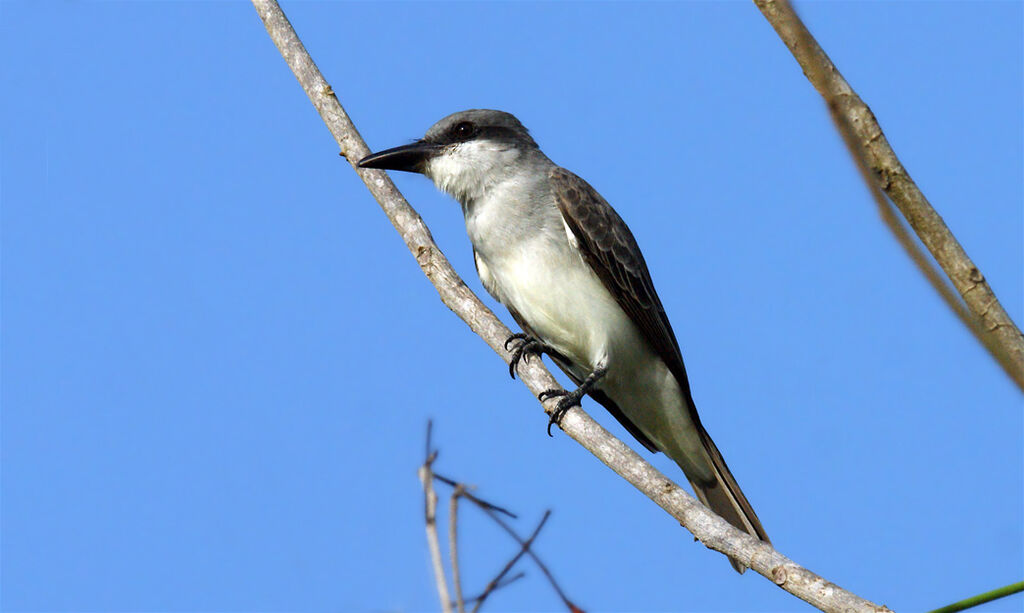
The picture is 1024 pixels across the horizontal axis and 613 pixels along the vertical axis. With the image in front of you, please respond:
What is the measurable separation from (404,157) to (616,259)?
1.53 m

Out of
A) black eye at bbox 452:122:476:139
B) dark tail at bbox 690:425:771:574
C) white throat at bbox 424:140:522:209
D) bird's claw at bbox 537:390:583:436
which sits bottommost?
dark tail at bbox 690:425:771:574

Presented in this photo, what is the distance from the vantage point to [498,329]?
5.51m

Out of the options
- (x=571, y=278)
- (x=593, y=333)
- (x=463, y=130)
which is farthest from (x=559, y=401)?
(x=463, y=130)

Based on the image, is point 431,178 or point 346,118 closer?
point 346,118

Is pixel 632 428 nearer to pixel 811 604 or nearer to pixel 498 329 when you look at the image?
pixel 498 329

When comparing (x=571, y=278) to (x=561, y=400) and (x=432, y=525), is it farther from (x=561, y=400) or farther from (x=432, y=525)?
(x=432, y=525)

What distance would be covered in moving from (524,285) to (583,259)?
0.42m

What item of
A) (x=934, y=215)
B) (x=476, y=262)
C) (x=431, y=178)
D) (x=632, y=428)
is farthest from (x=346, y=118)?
(x=934, y=215)

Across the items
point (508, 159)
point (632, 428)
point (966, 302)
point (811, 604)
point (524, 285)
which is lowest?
point (811, 604)

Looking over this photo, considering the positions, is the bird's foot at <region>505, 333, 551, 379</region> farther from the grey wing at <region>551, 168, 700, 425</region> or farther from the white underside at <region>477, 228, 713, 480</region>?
the grey wing at <region>551, 168, 700, 425</region>

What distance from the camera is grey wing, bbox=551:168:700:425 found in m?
6.46

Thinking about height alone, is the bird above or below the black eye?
below

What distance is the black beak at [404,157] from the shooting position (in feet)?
20.0

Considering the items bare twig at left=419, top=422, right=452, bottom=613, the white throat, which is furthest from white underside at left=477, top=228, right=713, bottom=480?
bare twig at left=419, top=422, right=452, bottom=613
